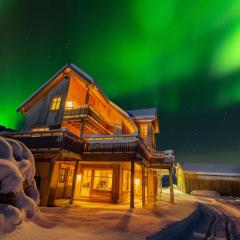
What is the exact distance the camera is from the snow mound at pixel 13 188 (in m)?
5.72

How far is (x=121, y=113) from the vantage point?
73.5ft

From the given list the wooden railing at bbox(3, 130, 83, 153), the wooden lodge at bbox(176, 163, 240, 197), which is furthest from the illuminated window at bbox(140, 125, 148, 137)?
the wooden lodge at bbox(176, 163, 240, 197)

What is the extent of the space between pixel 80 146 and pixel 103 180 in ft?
16.0

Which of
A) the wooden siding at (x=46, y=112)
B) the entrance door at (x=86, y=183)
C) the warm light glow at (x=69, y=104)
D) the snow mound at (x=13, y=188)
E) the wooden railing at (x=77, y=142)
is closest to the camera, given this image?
the snow mound at (x=13, y=188)

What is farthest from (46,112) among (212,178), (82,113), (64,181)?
(212,178)

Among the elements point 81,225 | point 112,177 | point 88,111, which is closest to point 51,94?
point 88,111

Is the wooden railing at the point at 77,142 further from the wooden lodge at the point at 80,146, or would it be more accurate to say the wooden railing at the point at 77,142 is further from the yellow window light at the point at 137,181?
the yellow window light at the point at 137,181

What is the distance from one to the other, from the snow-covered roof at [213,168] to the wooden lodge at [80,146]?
19150 mm

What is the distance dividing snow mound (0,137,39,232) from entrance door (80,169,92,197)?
406 inches

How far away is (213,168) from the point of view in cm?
3906

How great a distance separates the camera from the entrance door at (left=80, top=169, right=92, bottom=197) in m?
17.3

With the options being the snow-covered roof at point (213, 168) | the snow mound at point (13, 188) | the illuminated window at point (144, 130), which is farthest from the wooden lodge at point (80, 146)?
the snow-covered roof at point (213, 168)

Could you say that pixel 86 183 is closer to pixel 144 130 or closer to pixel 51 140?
pixel 51 140

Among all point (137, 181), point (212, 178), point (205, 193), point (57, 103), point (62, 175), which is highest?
point (57, 103)
